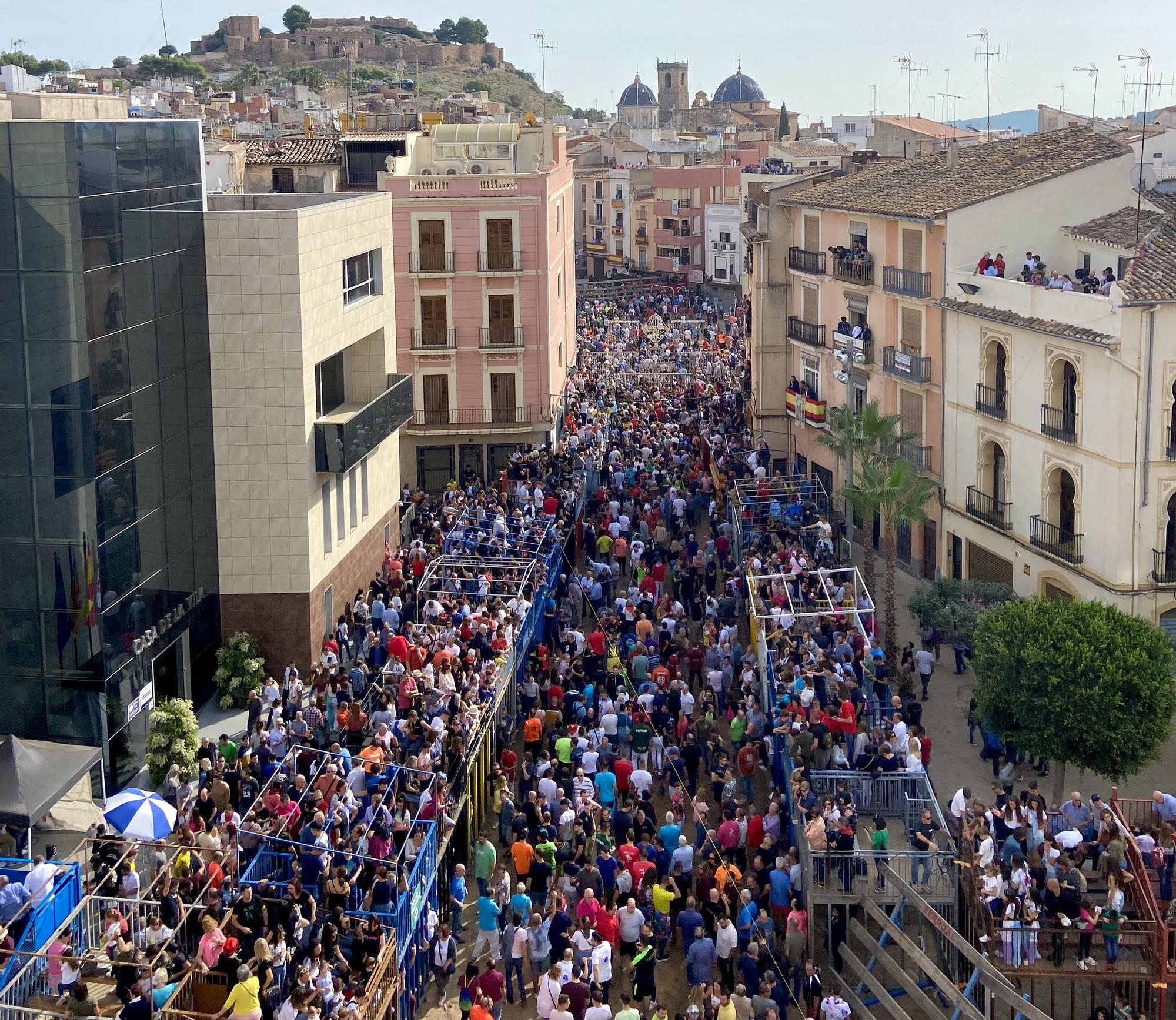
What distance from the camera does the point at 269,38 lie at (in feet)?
545

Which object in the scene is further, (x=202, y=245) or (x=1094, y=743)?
(x=202, y=245)

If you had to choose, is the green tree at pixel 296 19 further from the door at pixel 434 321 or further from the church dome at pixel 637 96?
the door at pixel 434 321

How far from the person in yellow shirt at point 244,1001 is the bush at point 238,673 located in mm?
11184

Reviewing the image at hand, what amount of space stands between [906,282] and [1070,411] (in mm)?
8264

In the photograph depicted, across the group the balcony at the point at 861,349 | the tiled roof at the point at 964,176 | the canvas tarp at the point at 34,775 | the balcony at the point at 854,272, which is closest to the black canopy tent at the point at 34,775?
the canvas tarp at the point at 34,775

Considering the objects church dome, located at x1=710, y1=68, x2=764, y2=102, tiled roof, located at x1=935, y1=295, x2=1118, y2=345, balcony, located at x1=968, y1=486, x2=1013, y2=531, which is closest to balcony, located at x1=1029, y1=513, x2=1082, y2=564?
balcony, located at x1=968, y1=486, x2=1013, y2=531

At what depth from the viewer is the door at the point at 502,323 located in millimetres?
45719

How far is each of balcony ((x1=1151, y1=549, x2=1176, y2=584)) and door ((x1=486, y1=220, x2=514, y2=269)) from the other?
2215 centimetres

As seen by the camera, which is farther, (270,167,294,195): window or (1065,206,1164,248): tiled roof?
(270,167,294,195): window

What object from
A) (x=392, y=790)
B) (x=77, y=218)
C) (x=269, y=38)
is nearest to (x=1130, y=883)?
(x=392, y=790)

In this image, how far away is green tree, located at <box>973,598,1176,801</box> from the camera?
23.3 m

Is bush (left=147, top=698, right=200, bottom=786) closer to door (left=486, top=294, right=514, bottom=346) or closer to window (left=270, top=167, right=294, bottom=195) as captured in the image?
door (left=486, top=294, right=514, bottom=346)

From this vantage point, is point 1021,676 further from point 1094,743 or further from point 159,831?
point 159,831

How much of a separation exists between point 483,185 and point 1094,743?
27.1m
